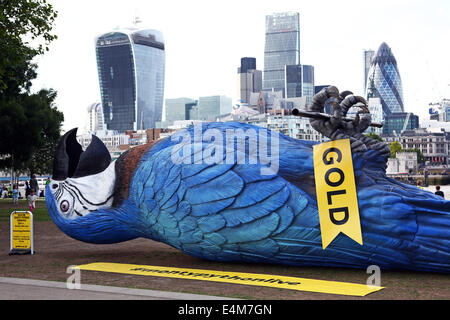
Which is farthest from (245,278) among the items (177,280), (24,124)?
(24,124)

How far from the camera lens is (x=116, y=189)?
12.5m

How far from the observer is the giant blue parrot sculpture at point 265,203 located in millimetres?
9617

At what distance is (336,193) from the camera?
10.1 metres

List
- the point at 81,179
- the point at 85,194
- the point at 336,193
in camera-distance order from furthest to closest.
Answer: the point at 81,179
the point at 85,194
the point at 336,193

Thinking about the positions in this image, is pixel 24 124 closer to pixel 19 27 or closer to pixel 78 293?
pixel 19 27

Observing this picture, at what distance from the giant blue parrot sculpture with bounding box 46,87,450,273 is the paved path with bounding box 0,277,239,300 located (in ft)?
7.73

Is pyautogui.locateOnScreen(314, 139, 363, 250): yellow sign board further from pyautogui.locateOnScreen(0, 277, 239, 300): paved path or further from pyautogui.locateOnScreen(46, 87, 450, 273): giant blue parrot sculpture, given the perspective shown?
pyautogui.locateOnScreen(0, 277, 239, 300): paved path

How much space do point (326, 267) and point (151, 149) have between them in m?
4.75

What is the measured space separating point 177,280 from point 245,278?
127 centimetres

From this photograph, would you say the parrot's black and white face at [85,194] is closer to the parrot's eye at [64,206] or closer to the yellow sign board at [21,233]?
the parrot's eye at [64,206]

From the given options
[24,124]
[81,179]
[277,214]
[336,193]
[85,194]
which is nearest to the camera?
[336,193]

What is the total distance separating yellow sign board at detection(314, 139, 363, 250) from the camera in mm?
9852
